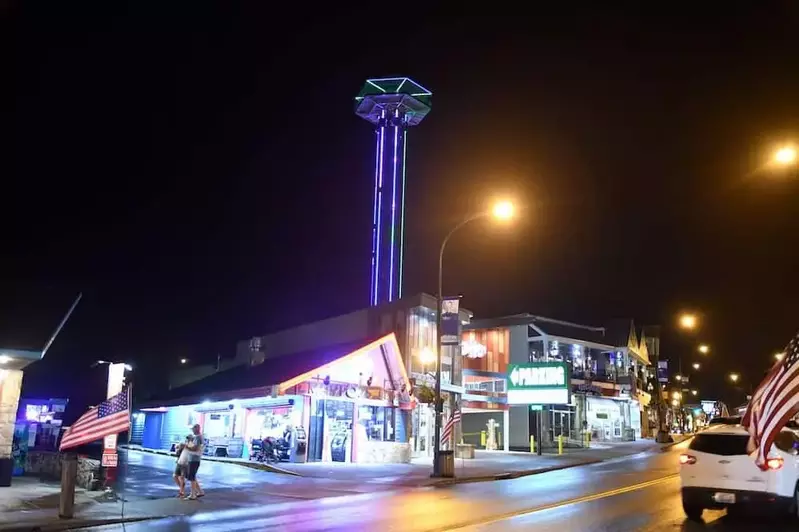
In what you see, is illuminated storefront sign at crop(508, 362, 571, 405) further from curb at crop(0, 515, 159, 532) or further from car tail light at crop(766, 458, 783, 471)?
curb at crop(0, 515, 159, 532)

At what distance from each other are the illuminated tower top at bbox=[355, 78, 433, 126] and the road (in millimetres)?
41473

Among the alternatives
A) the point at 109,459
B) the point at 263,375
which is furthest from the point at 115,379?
the point at 263,375

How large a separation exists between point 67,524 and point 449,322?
1437 centimetres

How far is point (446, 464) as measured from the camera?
23641 mm

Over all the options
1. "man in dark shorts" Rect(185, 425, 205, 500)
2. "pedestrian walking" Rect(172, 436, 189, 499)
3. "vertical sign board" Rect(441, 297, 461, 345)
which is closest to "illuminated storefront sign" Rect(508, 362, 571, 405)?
"vertical sign board" Rect(441, 297, 461, 345)

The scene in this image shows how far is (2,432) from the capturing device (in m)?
19.3

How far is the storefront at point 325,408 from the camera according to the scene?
27656 mm

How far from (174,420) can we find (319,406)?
13.3m

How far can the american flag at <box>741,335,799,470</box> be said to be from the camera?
34.6ft

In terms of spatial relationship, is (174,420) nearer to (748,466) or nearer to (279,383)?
(279,383)

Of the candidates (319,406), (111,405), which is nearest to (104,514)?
(111,405)

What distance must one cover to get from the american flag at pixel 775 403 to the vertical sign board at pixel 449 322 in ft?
42.0

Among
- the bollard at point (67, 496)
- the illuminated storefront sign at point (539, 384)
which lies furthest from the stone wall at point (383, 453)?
the bollard at point (67, 496)

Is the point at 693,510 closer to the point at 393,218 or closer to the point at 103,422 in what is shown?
the point at 103,422
